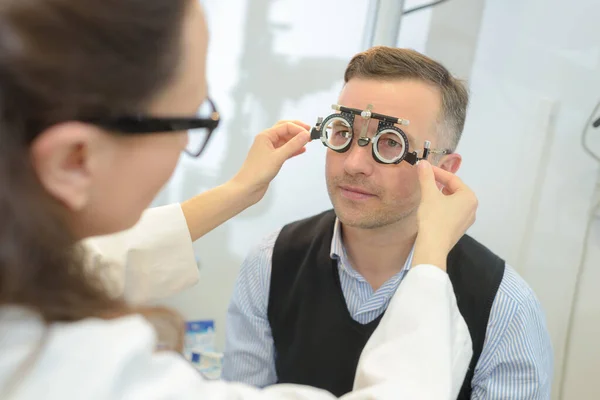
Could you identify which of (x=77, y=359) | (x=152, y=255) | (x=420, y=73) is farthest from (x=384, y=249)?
(x=77, y=359)

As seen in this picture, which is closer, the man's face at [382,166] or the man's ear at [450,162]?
the man's face at [382,166]

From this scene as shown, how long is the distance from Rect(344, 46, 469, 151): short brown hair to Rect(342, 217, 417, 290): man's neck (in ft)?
0.78

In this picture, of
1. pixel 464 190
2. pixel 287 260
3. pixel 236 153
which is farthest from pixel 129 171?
pixel 236 153

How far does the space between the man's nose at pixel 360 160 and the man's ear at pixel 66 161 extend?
2.46ft

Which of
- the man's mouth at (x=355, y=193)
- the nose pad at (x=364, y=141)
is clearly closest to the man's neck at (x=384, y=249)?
the man's mouth at (x=355, y=193)

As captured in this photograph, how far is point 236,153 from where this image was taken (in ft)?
6.89

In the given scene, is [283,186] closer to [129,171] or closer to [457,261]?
[457,261]

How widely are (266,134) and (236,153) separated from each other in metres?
0.89

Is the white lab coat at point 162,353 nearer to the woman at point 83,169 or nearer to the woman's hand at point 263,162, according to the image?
the woman at point 83,169

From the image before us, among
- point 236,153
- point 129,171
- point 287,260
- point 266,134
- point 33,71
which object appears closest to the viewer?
point 33,71

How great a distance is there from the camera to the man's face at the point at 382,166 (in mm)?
1264

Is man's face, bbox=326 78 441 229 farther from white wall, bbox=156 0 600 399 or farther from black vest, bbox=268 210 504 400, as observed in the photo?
white wall, bbox=156 0 600 399

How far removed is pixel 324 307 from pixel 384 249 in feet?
0.67

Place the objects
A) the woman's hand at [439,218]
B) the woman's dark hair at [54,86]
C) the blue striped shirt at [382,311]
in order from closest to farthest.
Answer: the woman's dark hair at [54,86] → the woman's hand at [439,218] → the blue striped shirt at [382,311]
